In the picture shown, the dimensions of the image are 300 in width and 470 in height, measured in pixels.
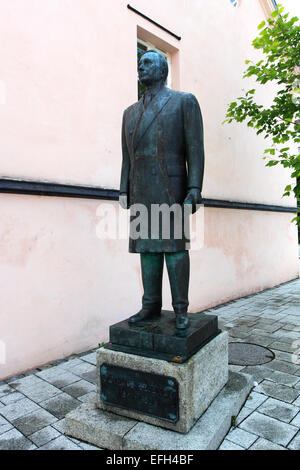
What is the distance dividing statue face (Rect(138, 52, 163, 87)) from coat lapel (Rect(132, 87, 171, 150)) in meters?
0.12

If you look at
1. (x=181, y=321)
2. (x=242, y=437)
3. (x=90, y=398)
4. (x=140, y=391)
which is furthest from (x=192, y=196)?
(x=90, y=398)

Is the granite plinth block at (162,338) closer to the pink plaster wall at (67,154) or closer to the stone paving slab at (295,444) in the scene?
the stone paving slab at (295,444)

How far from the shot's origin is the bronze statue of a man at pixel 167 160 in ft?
8.38

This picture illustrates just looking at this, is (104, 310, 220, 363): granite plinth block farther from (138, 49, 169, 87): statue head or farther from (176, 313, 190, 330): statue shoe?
(138, 49, 169, 87): statue head

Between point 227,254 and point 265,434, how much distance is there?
5012 millimetres

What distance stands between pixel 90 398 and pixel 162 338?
1.17 m

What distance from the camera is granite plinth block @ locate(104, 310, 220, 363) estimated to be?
2418 millimetres

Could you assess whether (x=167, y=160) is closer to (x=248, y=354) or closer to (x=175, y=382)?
(x=175, y=382)

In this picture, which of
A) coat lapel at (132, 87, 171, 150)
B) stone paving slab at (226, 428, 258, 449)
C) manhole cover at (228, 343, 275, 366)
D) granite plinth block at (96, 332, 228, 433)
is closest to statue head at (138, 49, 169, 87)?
coat lapel at (132, 87, 171, 150)

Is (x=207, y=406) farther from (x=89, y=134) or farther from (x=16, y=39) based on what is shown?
(x=16, y=39)

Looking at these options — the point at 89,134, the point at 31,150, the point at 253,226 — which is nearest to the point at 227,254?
the point at 253,226

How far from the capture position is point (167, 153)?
2.57 metres

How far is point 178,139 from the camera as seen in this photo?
2.59m

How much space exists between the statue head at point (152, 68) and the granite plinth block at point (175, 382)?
7.07 ft
